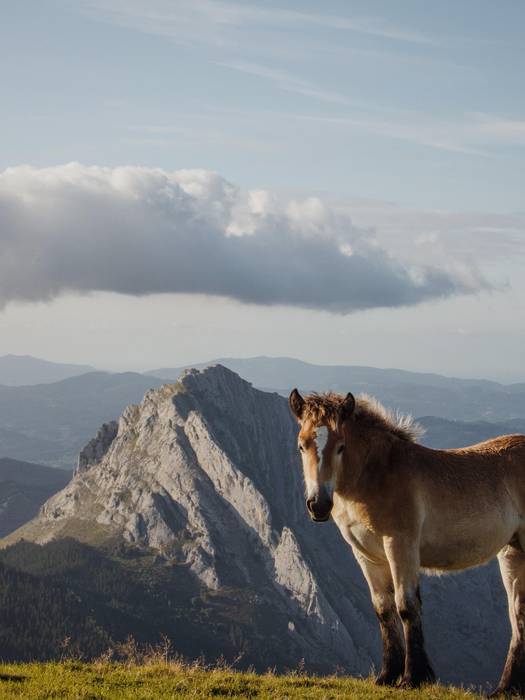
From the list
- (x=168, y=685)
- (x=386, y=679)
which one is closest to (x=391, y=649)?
(x=386, y=679)

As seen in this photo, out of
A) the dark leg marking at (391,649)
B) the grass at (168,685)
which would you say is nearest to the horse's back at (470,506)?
the dark leg marking at (391,649)

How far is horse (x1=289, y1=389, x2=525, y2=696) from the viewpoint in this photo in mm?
15688

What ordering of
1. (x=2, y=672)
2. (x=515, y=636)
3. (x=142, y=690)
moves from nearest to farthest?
(x=142, y=690) < (x=2, y=672) < (x=515, y=636)

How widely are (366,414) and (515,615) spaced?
18.2ft

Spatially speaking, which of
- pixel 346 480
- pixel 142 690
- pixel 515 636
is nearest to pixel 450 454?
pixel 346 480

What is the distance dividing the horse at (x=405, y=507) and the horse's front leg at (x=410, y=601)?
2cm

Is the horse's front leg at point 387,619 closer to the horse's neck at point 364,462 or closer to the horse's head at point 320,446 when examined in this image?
the horse's neck at point 364,462

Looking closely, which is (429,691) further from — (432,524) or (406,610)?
(432,524)

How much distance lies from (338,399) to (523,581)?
5880 millimetres

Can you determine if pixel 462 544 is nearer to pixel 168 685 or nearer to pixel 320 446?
pixel 320 446

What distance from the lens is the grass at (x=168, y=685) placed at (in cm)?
1441

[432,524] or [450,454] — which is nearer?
[432,524]

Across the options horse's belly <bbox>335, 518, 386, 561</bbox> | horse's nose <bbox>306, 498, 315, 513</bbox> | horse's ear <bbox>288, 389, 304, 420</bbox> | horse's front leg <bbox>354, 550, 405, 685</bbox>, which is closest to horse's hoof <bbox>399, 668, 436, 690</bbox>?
horse's front leg <bbox>354, 550, 405, 685</bbox>

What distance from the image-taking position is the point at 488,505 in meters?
17.0
